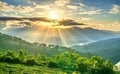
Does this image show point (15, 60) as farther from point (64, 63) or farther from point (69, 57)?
point (69, 57)

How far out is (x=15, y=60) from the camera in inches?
4525

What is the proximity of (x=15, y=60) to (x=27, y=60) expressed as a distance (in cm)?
546

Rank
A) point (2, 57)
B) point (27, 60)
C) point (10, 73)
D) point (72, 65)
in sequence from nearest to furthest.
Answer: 1. point (10, 73)
2. point (2, 57)
3. point (27, 60)
4. point (72, 65)

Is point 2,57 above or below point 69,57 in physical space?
above

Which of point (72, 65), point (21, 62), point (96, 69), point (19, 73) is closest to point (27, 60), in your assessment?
point (21, 62)

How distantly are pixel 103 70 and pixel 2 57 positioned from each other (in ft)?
143

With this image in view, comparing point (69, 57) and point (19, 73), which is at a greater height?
point (19, 73)

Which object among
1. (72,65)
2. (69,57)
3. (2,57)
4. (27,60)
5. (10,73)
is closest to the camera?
(10,73)

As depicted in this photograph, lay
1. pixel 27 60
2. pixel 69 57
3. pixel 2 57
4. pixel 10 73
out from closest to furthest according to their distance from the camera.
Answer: pixel 10 73
pixel 2 57
pixel 27 60
pixel 69 57

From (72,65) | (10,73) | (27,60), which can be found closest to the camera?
(10,73)

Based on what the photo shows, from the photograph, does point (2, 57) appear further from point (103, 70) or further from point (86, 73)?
point (103, 70)

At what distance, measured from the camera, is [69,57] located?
141 meters

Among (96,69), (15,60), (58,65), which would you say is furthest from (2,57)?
(96,69)

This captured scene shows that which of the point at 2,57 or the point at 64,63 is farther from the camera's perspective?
the point at 64,63
